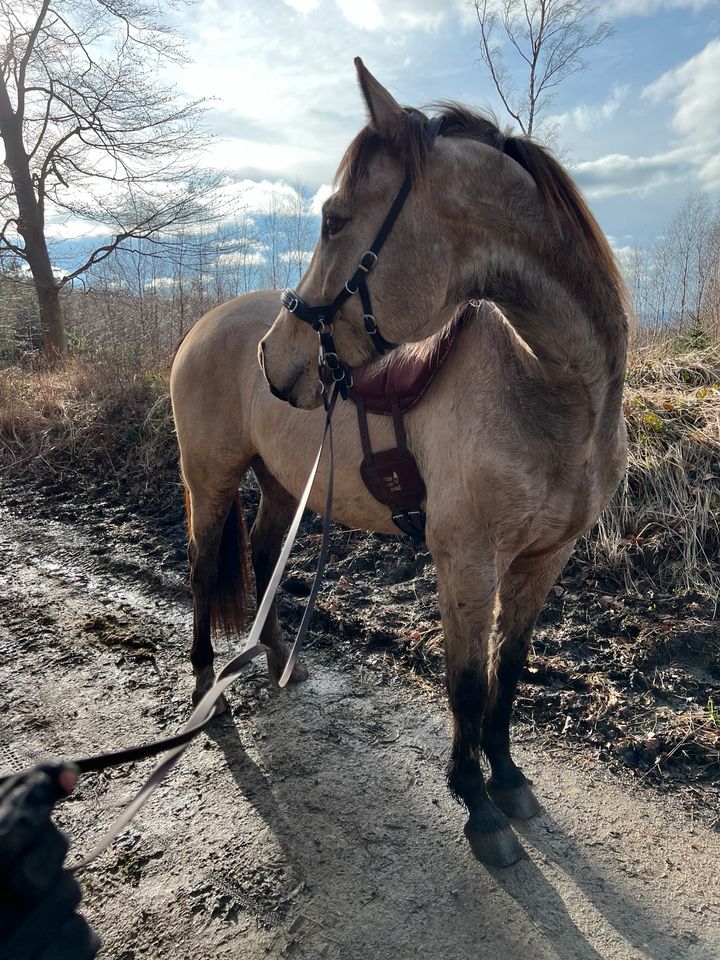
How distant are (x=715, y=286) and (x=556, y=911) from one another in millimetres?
7526

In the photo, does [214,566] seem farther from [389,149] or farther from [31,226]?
[31,226]

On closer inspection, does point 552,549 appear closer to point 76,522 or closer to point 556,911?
point 556,911

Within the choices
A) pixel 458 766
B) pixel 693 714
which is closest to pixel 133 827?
pixel 458 766

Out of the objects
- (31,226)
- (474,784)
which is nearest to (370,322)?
(474,784)

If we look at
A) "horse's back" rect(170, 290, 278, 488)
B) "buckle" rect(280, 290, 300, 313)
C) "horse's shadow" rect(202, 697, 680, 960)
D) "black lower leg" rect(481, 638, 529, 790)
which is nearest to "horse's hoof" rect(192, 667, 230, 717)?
"horse's shadow" rect(202, 697, 680, 960)

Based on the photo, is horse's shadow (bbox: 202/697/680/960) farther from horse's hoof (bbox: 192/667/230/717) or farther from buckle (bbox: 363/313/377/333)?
buckle (bbox: 363/313/377/333)

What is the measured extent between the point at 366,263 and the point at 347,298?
12 centimetres

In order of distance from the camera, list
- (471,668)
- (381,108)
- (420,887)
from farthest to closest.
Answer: (471,668)
(420,887)
(381,108)

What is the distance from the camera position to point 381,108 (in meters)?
1.74

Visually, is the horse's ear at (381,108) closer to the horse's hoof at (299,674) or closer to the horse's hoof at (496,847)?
the horse's hoof at (496,847)

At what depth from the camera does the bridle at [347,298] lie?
1.80 m

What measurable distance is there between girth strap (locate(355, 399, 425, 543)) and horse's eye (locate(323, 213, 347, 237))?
64cm

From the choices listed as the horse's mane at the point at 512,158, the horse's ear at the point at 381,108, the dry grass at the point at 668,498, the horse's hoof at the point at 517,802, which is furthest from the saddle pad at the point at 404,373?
the dry grass at the point at 668,498

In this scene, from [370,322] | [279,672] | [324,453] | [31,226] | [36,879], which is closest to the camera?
[36,879]
